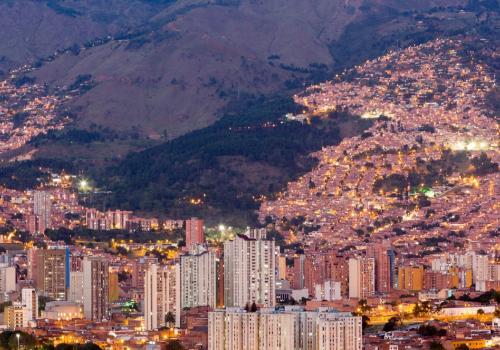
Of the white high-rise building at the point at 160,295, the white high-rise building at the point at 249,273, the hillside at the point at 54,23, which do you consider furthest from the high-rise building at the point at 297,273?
the hillside at the point at 54,23

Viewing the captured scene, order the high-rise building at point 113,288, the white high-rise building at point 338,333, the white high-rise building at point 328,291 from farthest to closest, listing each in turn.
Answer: the high-rise building at point 113,288, the white high-rise building at point 328,291, the white high-rise building at point 338,333

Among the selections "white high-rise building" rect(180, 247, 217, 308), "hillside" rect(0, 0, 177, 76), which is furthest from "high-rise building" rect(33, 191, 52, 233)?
"hillside" rect(0, 0, 177, 76)

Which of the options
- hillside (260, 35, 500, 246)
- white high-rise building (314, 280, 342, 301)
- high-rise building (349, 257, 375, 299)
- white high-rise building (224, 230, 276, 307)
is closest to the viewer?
white high-rise building (224, 230, 276, 307)

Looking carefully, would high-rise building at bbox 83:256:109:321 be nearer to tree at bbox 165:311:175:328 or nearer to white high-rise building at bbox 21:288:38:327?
white high-rise building at bbox 21:288:38:327

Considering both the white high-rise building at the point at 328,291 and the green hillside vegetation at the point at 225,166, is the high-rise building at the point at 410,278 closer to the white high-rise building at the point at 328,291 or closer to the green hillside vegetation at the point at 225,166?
the white high-rise building at the point at 328,291

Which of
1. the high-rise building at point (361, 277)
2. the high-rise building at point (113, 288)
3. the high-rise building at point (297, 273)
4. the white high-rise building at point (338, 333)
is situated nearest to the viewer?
the white high-rise building at point (338, 333)
